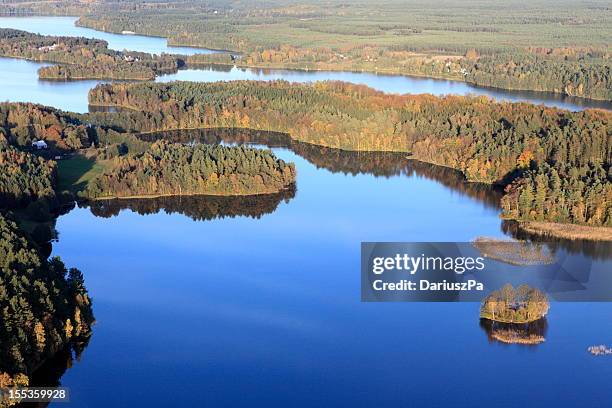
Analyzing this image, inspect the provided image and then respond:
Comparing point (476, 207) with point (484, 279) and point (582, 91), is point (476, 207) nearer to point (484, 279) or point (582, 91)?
point (484, 279)

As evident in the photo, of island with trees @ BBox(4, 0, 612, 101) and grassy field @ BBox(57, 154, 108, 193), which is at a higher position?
island with trees @ BBox(4, 0, 612, 101)

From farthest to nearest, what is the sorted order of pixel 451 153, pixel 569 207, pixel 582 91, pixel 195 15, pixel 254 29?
pixel 195 15
pixel 254 29
pixel 582 91
pixel 451 153
pixel 569 207

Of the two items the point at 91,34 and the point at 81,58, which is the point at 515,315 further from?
the point at 91,34

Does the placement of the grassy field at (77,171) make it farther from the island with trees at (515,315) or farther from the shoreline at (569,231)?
the island with trees at (515,315)

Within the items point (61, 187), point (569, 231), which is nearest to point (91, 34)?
point (61, 187)

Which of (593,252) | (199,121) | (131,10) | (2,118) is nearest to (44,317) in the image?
(593,252)

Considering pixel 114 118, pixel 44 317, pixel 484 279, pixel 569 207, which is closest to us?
pixel 44 317

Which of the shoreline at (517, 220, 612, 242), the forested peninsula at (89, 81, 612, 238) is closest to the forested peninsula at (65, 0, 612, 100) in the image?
the forested peninsula at (89, 81, 612, 238)

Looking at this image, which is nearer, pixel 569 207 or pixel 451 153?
pixel 569 207

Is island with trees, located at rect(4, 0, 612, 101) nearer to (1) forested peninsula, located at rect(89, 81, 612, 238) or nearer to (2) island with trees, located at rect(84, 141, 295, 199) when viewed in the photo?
(1) forested peninsula, located at rect(89, 81, 612, 238)
